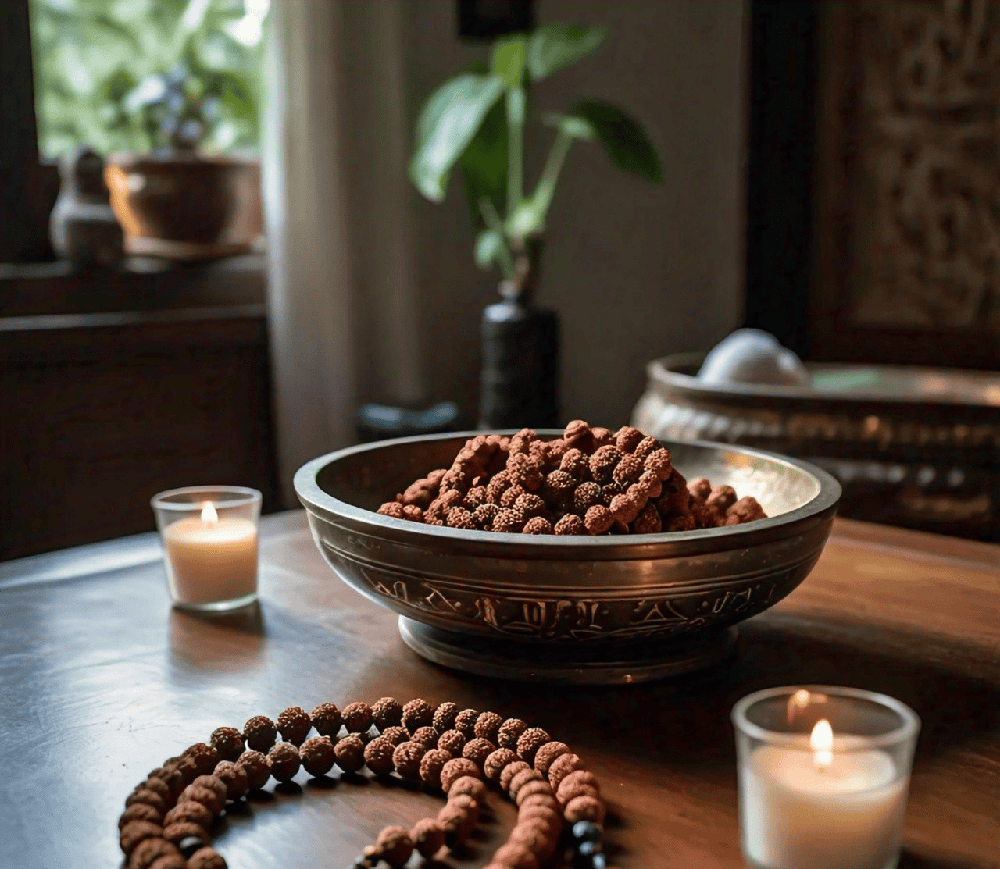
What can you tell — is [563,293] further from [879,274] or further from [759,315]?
[879,274]

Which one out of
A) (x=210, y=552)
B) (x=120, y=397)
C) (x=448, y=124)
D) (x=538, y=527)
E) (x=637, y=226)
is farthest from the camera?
(x=637, y=226)

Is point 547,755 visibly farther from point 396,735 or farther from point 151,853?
point 151,853

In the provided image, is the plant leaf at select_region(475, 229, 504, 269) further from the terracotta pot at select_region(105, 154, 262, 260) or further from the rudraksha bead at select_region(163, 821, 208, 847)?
the rudraksha bead at select_region(163, 821, 208, 847)

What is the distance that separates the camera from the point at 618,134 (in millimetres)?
2861

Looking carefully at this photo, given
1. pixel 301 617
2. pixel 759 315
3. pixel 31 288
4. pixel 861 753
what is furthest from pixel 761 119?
pixel 861 753

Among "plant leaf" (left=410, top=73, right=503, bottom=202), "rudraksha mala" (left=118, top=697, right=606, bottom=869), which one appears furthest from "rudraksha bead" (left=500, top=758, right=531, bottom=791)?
"plant leaf" (left=410, top=73, right=503, bottom=202)

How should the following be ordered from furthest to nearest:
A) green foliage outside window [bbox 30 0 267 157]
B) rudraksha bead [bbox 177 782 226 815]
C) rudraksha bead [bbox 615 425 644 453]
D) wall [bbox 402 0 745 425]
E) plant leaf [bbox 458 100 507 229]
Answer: wall [bbox 402 0 745 425], plant leaf [bbox 458 100 507 229], green foliage outside window [bbox 30 0 267 157], rudraksha bead [bbox 615 425 644 453], rudraksha bead [bbox 177 782 226 815]

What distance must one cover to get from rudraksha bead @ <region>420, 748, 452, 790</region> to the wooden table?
1cm

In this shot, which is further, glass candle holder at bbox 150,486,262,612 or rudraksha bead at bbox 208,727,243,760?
glass candle holder at bbox 150,486,262,612

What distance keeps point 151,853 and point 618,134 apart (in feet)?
8.52

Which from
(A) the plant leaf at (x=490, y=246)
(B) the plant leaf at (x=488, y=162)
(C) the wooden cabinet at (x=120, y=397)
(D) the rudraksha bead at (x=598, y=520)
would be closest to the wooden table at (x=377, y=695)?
(D) the rudraksha bead at (x=598, y=520)

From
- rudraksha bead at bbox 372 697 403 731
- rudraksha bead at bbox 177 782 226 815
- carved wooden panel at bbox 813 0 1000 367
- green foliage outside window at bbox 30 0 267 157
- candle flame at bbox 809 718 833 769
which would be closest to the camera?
candle flame at bbox 809 718 833 769

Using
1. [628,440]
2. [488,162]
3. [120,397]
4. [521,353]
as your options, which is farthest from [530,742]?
[488,162]

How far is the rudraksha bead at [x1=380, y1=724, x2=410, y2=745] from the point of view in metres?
0.63
